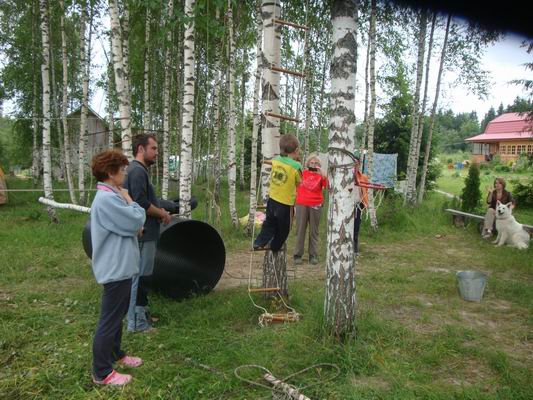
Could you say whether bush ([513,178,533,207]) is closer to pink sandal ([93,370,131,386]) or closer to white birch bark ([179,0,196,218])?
white birch bark ([179,0,196,218])

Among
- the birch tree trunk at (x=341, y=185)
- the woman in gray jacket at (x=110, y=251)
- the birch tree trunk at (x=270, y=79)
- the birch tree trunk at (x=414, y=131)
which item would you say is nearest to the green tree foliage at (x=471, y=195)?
the birch tree trunk at (x=414, y=131)

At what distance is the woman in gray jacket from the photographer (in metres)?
3.12

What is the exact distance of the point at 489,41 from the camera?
47.8 inches

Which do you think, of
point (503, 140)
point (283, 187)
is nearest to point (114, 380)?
point (283, 187)

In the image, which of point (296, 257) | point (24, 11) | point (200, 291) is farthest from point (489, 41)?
point (24, 11)

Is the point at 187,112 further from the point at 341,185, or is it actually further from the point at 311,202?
the point at 341,185

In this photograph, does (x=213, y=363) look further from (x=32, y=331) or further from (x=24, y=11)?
(x=24, y=11)

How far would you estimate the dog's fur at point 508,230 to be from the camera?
8477 millimetres

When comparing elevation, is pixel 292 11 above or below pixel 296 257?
above

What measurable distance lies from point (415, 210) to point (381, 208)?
1187 mm

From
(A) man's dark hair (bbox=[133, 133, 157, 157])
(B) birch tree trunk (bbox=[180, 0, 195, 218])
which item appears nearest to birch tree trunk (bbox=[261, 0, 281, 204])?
(A) man's dark hair (bbox=[133, 133, 157, 157])

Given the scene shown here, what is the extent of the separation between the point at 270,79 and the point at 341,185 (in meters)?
1.79

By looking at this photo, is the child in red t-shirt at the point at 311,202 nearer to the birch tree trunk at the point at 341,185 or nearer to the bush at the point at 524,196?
the birch tree trunk at the point at 341,185

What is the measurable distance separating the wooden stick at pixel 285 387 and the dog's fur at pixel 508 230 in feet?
23.7
